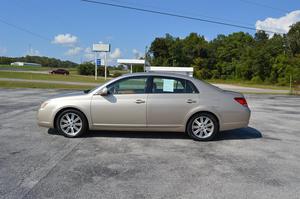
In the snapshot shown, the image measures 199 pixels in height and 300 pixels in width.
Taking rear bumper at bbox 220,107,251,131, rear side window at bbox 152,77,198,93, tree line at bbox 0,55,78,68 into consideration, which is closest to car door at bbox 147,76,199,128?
rear side window at bbox 152,77,198,93

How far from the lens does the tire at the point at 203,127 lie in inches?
291

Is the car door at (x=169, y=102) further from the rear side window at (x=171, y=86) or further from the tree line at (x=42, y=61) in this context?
the tree line at (x=42, y=61)

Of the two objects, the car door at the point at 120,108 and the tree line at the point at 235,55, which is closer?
the car door at the point at 120,108

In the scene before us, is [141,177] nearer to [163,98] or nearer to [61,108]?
[163,98]

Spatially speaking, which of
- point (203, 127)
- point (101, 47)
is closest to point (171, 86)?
point (203, 127)

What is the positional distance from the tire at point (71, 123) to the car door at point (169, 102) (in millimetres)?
1499

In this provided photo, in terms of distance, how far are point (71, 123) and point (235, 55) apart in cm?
8559

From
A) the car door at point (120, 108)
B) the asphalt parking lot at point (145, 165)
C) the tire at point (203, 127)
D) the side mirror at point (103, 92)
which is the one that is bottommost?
the asphalt parking lot at point (145, 165)

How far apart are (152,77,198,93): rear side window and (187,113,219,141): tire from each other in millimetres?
623

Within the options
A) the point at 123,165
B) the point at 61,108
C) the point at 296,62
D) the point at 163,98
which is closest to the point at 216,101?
the point at 163,98

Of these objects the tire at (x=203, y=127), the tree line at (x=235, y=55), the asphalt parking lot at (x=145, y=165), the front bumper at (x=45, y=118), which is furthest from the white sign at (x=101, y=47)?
the tire at (x=203, y=127)

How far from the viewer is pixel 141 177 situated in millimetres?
4859

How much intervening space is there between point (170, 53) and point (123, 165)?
289ft

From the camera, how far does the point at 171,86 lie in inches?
293
